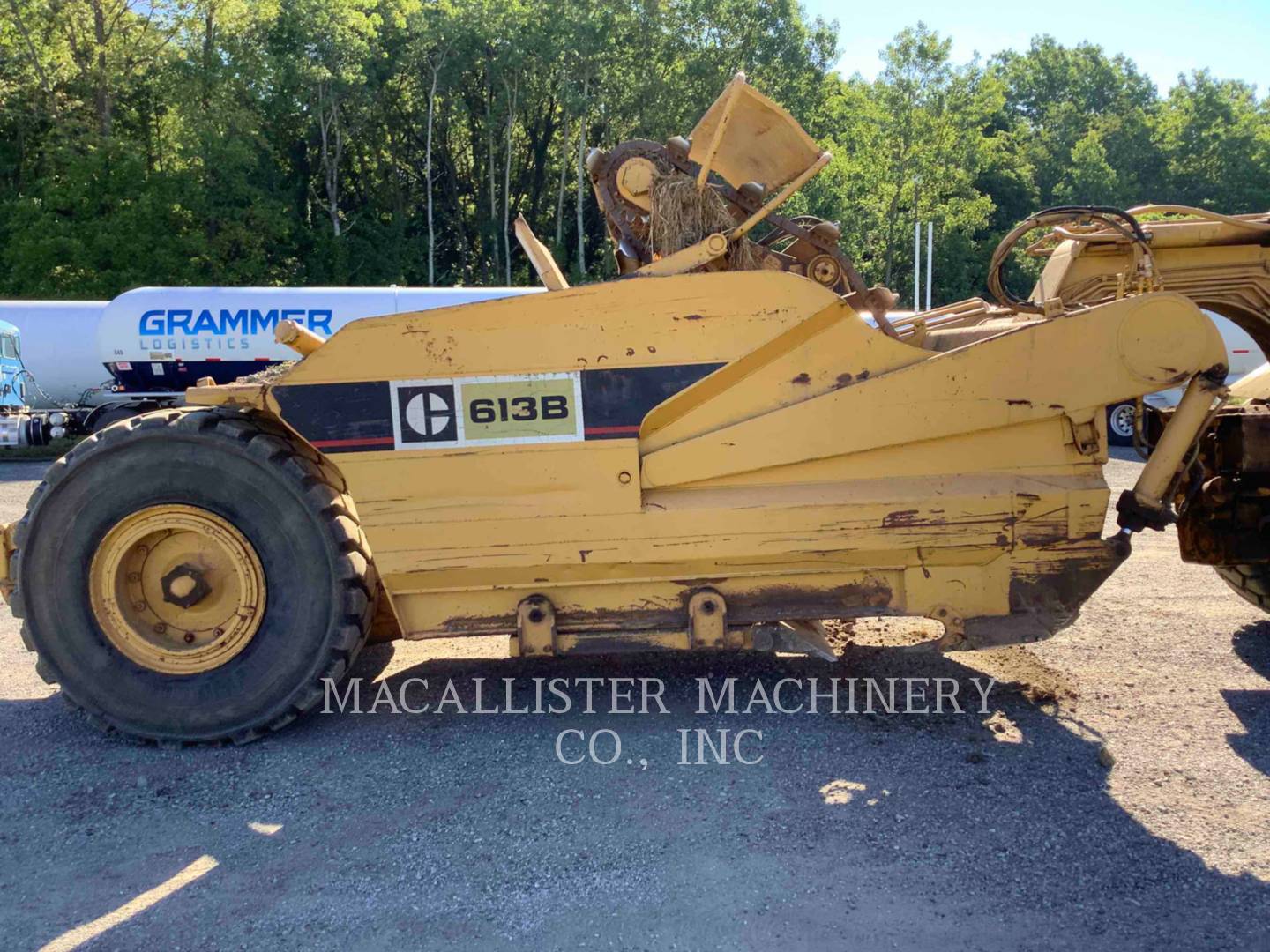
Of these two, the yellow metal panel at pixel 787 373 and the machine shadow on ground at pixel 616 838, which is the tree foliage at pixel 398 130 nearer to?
the yellow metal panel at pixel 787 373

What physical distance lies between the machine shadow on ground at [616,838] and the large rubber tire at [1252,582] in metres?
1.40

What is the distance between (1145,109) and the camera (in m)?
51.7

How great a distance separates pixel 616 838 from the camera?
3.54 metres

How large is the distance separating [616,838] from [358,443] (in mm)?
1858

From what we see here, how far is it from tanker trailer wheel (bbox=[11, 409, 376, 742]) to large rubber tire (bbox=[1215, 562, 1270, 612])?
14.4 ft

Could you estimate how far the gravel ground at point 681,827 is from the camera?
305cm

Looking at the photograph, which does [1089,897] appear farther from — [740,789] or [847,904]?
[740,789]

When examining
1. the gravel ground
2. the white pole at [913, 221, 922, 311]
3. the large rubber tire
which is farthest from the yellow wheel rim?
the white pole at [913, 221, 922, 311]

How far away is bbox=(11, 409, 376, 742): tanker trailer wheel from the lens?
4.33 m

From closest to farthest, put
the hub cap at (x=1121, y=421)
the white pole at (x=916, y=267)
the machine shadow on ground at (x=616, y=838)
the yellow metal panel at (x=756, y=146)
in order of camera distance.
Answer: the machine shadow on ground at (x=616, y=838), the yellow metal panel at (x=756, y=146), the hub cap at (x=1121, y=421), the white pole at (x=916, y=267)

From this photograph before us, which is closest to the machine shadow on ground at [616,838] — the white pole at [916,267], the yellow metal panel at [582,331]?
the yellow metal panel at [582,331]

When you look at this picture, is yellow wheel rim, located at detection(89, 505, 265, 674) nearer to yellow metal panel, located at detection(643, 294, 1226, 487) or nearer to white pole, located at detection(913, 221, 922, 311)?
yellow metal panel, located at detection(643, 294, 1226, 487)

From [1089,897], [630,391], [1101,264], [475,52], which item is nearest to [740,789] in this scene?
[1089,897]

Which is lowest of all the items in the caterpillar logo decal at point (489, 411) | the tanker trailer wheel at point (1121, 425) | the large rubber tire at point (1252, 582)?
the large rubber tire at point (1252, 582)
